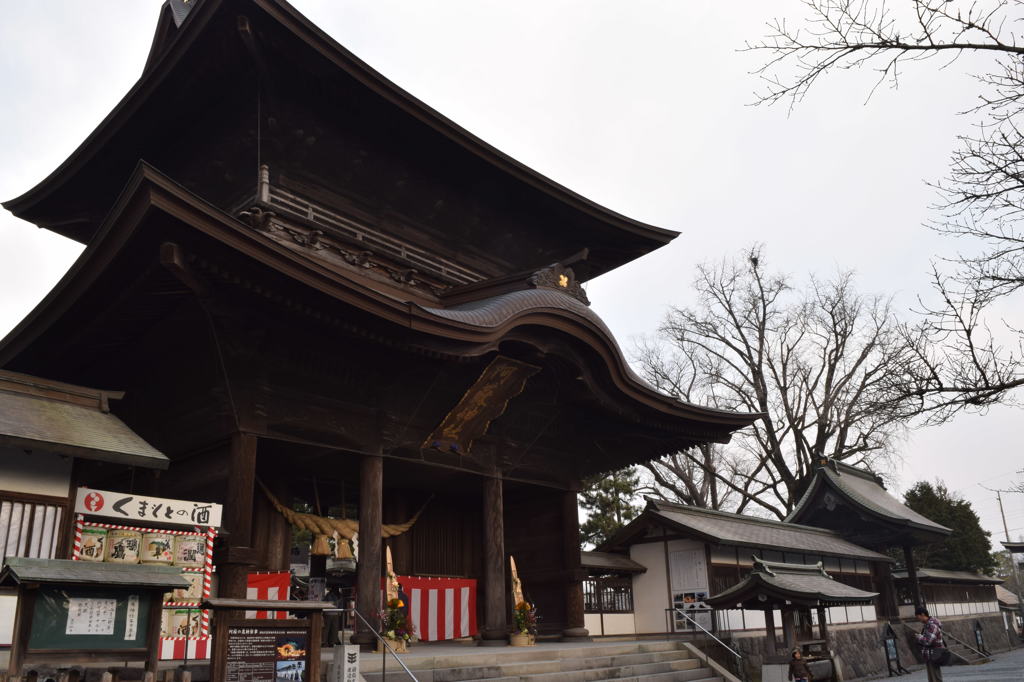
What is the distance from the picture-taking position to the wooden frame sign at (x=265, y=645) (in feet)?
23.5

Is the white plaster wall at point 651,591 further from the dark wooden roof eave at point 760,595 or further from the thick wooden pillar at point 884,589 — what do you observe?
the thick wooden pillar at point 884,589

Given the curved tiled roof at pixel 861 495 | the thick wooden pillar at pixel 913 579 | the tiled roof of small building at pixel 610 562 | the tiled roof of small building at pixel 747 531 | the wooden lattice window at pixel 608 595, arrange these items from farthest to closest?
1. the thick wooden pillar at pixel 913 579
2. the curved tiled roof at pixel 861 495
3. the wooden lattice window at pixel 608 595
4. the tiled roof of small building at pixel 747 531
5. the tiled roof of small building at pixel 610 562

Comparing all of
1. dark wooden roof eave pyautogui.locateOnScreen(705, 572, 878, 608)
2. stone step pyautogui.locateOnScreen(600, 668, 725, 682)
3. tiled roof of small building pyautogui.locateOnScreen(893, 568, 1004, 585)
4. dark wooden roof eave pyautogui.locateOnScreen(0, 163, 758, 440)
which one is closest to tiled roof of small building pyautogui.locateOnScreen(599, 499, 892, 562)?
tiled roof of small building pyautogui.locateOnScreen(893, 568, 1004, 585)

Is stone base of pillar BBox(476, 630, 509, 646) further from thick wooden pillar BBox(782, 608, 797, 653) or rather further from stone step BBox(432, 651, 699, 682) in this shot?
thick wooden pillar BBox(782, 608, 797, 653)

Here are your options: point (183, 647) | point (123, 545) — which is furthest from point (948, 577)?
point (123, 545)

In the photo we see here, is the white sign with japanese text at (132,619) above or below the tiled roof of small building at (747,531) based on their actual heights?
below

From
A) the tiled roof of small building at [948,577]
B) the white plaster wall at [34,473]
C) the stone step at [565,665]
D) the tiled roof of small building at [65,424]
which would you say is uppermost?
the tiled roof of small building at [65,424]

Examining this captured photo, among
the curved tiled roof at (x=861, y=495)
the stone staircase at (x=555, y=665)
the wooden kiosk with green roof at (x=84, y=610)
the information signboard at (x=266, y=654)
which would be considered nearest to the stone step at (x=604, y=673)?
the stone staircase at (x=555, y=665)

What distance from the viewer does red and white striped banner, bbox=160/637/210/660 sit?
8.60 m

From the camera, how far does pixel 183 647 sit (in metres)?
8.91

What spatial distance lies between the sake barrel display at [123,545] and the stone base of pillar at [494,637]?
6.65 meters

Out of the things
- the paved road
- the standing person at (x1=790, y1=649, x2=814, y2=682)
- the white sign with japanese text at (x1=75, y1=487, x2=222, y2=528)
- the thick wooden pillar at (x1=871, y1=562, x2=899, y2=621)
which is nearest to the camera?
the white sign with japanese text at (x1=75, y1=487, x2=222, y2=528)

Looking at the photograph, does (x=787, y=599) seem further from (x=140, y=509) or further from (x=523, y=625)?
(x=140, y=509)

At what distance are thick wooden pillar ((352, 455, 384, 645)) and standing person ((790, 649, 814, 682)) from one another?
668 centimetres
